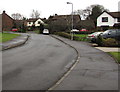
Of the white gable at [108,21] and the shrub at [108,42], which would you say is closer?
the shrub at [108,42]

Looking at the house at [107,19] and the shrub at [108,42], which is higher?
the house at [107,19]

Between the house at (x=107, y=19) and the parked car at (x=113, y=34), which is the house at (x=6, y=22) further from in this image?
the parked car at (x=113, y=34)

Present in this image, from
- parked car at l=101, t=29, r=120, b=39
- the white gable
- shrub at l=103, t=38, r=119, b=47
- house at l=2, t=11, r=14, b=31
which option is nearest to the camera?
shrub at l=103, t=38, r=119, b=47

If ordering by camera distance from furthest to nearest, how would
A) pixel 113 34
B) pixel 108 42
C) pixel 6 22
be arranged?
pixel 6 22 → pixel 113 34 → pixel 108 42

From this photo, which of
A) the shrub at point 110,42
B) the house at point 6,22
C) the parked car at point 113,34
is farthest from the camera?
the house at point 6,22

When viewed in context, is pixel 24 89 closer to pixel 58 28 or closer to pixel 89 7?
pixel 58 28

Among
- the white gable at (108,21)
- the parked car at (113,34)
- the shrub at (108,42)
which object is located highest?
the white gable at (108,21)

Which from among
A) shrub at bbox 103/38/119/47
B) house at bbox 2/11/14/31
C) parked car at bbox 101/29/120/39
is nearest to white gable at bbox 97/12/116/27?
house at bbox 2/11/14/31

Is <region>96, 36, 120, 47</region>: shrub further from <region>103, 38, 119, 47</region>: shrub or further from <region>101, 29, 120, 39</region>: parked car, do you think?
<region>101, 29, 120, 39</region>: parked car

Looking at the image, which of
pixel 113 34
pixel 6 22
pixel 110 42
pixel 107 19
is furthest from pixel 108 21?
pixel 110 42

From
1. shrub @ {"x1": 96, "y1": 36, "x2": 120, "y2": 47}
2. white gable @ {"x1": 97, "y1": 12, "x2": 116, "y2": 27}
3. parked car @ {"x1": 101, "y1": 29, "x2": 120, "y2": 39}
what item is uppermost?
white gable @ {"x1": 97, "y1": 12, "x2": 116, "y2": 27}

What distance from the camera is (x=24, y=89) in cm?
703

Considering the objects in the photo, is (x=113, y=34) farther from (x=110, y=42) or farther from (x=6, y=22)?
(x=6, y=22)

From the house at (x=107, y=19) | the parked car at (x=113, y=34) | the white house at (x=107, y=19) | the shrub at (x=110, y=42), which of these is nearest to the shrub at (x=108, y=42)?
the shrub at (x=110, y=42)
